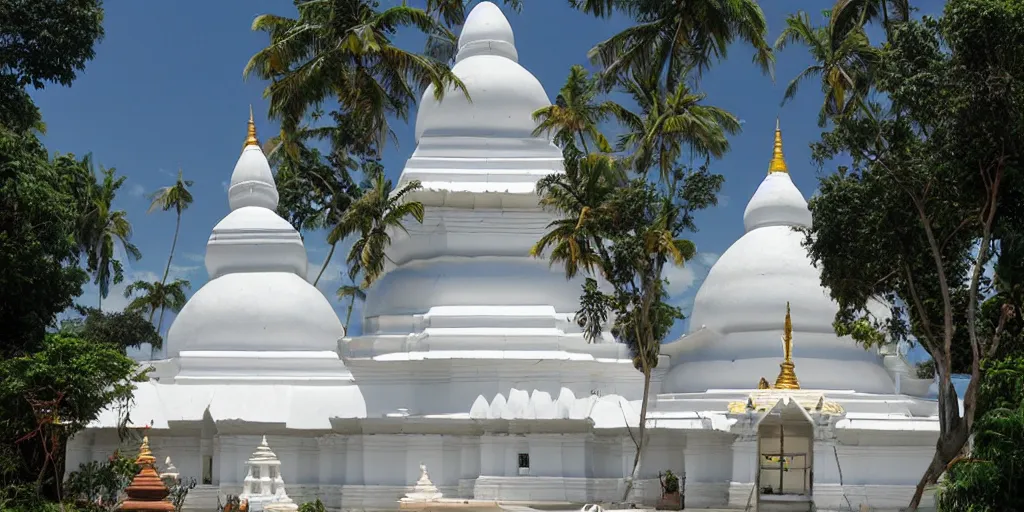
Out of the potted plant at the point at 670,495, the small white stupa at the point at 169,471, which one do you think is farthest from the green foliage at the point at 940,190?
the small white stupa at the point at 169,471

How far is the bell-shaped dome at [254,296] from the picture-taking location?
123ft

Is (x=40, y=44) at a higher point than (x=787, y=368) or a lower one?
higher

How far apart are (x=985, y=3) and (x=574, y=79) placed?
16105 millimetres

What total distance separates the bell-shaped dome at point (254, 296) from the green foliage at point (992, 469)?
19582mm

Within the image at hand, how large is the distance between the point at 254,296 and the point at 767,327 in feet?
42.1

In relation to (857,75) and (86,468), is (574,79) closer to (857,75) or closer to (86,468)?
(857,75)

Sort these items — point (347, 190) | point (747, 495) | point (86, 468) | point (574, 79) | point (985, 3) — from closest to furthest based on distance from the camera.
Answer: point (985, 3), point (86, 468), point (747, 495), point (574, 79), point (347, 190)

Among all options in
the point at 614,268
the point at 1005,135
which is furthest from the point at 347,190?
the point at 1005,135

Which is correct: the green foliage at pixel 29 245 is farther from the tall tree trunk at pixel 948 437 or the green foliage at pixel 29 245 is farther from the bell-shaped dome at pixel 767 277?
the tall tree trunk at pixel 948 437

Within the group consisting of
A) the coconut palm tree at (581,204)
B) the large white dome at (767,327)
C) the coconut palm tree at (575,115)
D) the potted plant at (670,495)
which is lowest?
the potted plant at (670,495)

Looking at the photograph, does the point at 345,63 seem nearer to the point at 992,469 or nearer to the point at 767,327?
the point at 767,327

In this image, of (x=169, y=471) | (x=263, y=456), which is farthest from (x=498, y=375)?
(x=169, y=471)

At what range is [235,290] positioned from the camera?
125ft

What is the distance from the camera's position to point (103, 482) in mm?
27922
